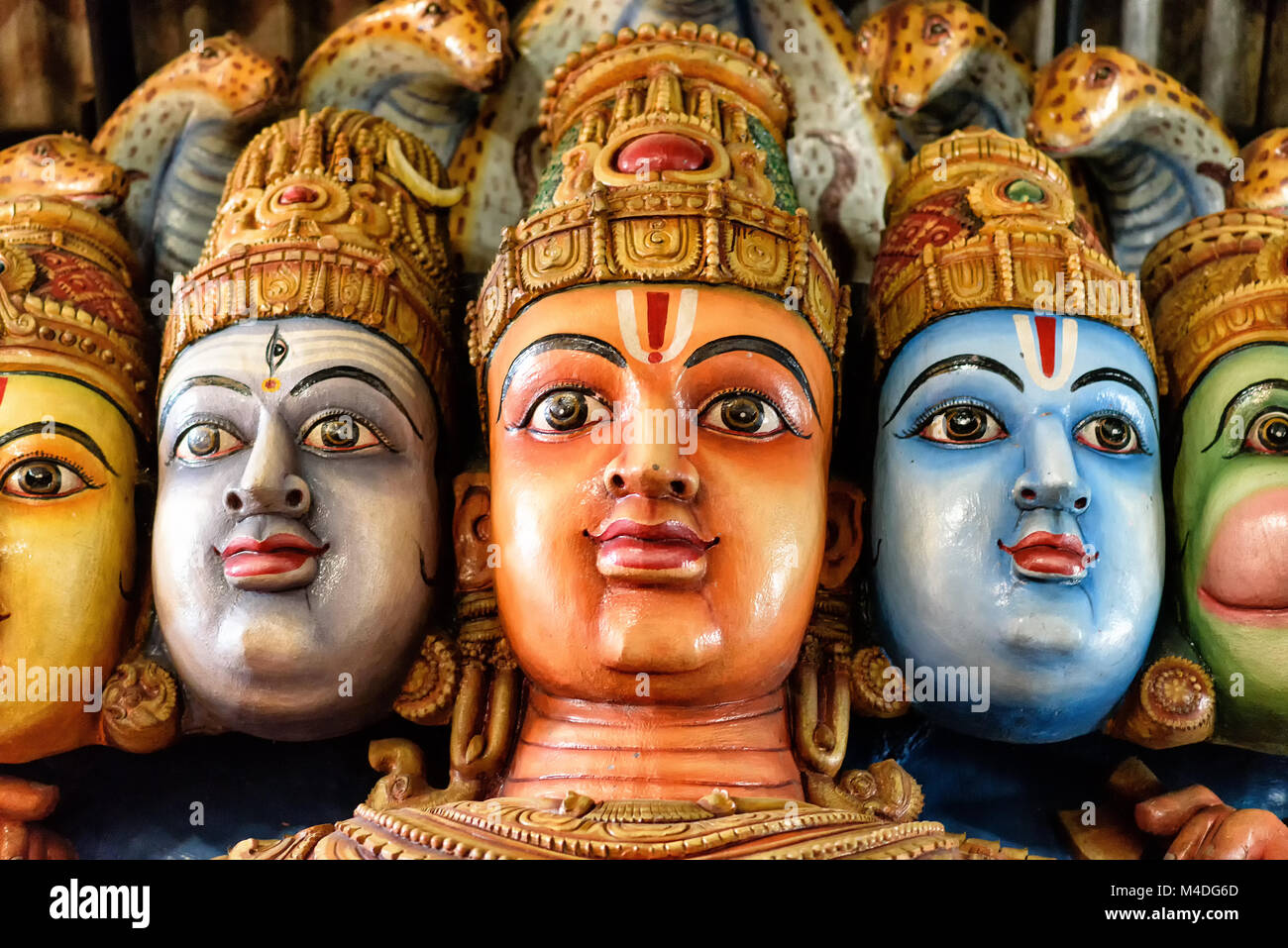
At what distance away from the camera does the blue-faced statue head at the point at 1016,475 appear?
3.56 metres

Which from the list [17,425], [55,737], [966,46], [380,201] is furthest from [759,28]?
[55,737]

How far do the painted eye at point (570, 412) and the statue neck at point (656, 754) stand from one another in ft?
2.07

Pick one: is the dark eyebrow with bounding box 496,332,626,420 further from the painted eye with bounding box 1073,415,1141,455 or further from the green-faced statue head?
the green-faced statue head

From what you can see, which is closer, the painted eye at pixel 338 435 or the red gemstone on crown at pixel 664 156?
the painted eye at pixel 338 435

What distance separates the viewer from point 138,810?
398 cm

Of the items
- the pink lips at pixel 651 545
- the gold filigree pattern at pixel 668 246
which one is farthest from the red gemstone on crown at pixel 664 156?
the pink lips at pixel 651 545

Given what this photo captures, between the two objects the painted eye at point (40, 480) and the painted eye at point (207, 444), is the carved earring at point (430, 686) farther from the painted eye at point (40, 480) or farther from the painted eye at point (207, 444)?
the painted eye at point (40, 480)

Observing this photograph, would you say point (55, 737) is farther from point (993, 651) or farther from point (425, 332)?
point (993, 651)

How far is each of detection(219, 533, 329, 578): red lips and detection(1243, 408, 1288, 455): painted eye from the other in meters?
2.26

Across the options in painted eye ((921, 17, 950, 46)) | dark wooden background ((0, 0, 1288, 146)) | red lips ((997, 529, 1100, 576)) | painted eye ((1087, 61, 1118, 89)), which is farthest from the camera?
dark wooden background ((0, 0, 1288, 146))

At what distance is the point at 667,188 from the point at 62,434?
1578 mm

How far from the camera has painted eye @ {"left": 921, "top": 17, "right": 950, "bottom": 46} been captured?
4500 millimetres

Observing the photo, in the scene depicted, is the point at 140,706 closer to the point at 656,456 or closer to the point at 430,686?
the point at 430,686

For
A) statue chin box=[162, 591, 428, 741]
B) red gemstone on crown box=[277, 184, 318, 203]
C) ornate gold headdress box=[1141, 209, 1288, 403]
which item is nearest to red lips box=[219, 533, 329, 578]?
statue chin box=[162, 591, 428, 741]
